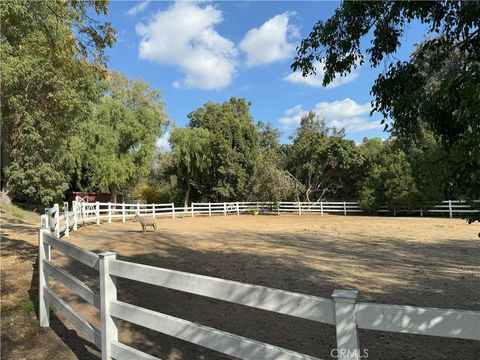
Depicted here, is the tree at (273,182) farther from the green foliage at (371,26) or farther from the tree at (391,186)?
the green foliage at (371,26)

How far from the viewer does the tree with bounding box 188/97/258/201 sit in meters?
37.9

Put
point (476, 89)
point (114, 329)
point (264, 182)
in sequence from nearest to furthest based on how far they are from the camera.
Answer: point (476, 89)
point (114, 329)
point (264, 182)

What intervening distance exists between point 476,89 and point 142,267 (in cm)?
275

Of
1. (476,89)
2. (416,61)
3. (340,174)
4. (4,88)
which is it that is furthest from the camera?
(340,174)

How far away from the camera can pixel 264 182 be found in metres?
35.3

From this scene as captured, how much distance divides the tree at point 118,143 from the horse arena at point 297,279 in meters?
20.4

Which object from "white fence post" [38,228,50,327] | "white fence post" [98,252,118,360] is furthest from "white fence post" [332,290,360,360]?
"white fence post" [38,228,50,327]

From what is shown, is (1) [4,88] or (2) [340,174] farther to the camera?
(2) [340,174]

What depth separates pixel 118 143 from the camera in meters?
35.5

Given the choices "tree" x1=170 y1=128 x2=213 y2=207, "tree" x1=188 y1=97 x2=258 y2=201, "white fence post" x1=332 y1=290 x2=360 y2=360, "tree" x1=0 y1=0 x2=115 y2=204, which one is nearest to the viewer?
"white fence post" x1=332 y1=290 x2=360 y2=360

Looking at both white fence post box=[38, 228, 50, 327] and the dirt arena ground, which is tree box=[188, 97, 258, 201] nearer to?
the dirt arena ground

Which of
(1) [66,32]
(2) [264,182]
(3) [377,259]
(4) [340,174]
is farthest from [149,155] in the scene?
(3) [377,259]

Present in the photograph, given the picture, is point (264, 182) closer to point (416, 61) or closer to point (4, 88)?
point (4, 88)

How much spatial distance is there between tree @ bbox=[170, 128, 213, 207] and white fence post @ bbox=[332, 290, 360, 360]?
36913mm
